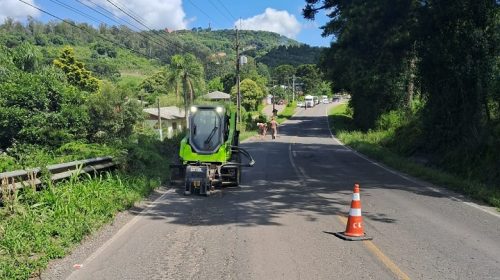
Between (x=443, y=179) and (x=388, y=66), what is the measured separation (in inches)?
794

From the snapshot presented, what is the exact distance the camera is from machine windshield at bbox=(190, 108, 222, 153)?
47.6 ft

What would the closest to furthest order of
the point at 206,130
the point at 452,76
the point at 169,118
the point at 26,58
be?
the point at 206,130 < the point at 452,76 < the point at 26,58 < the point at 169,118

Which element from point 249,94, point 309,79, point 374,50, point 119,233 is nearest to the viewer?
point 119,233

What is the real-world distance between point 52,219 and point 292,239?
4.34m

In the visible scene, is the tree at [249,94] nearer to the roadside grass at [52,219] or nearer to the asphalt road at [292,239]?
the asphalt road at [292,239]

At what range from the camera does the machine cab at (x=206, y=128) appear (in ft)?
47.5

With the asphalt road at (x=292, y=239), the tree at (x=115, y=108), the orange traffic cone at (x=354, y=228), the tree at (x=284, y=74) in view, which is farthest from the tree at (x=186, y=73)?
the tree at (x=284, y=74)

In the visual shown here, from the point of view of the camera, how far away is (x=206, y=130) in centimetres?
1462

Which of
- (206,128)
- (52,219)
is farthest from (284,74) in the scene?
(52,219)

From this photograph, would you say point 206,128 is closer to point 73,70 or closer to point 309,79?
point 73,70

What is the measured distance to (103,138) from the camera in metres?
18.7

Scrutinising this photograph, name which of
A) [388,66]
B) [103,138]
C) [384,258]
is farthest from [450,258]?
[388,66]

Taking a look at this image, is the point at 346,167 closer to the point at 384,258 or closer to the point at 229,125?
the point at 229,125

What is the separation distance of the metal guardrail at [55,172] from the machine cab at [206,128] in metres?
2.54
